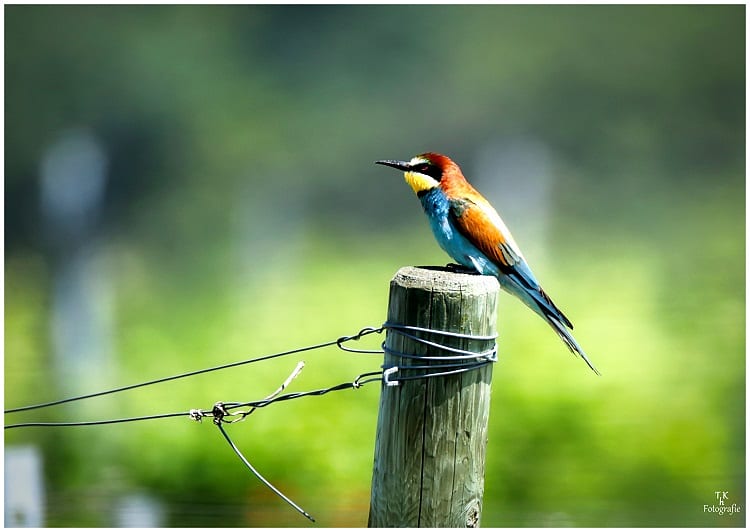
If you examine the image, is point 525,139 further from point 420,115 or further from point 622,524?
point 622,524

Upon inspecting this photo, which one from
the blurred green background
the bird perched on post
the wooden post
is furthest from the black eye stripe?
the blurred green background

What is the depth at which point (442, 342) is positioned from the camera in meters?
1.65

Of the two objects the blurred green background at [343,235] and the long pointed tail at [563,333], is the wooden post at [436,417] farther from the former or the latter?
the blurred green background at [343,235]

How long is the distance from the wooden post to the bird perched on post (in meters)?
0.94

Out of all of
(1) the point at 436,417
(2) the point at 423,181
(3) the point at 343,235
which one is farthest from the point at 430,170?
(3) the point at 343,235

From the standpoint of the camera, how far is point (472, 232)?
263 centimetres

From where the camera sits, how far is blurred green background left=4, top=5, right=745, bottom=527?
4.43 m

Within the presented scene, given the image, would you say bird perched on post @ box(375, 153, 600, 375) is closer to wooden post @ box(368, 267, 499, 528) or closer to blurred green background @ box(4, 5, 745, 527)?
wooden post @ box(368, 267, 499, 528)

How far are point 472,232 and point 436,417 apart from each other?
3.46 ft

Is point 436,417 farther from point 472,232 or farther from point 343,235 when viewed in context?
point 343,235

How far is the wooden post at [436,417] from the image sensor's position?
1.65 meters

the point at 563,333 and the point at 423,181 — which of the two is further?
the point at 423,181

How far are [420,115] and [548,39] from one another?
4.51ft

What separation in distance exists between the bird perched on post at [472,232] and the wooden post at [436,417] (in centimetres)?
94
